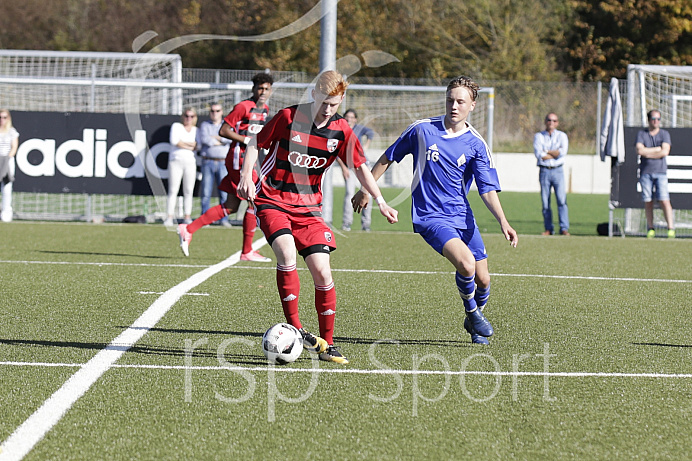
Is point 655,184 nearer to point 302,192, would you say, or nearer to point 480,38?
point 302,192

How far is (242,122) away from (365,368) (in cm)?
538

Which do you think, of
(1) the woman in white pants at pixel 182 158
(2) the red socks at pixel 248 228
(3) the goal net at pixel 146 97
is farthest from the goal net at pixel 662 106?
(2) the red socks at pixel 248 228

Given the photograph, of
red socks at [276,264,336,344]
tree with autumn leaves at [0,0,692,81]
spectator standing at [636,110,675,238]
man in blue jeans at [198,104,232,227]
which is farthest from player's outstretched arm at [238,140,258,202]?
tree with autumn leaves at [0,0,692,81]

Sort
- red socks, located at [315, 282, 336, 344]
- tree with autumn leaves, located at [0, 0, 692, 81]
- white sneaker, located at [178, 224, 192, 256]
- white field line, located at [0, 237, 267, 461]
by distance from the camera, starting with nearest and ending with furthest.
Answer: white field line, located at [0, 237, 267, 461]
red socks, located at [315, 282, 336, 344]
white sneaker, located at [178, 224, 192, 256]
tree with autumn leaves, located at [0, 0, 692, 81]

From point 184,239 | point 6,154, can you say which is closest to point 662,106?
point 184,239

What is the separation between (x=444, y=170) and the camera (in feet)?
20.3

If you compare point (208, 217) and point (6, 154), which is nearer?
point (208, 217)

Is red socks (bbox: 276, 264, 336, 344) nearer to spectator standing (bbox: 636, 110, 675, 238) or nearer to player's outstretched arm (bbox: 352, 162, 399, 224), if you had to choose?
player's outstretched arm (bbox: 352, 162, 399, 224)

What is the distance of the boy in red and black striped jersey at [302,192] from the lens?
5.51 m

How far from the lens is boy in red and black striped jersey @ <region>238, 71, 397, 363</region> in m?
5.51

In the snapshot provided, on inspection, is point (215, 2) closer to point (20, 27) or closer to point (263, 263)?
point (20, 27)

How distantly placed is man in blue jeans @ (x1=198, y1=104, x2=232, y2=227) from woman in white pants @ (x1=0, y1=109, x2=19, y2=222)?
3045mm

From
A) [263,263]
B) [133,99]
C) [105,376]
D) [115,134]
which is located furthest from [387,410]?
[133,99]

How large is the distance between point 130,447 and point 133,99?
14.9 metres
